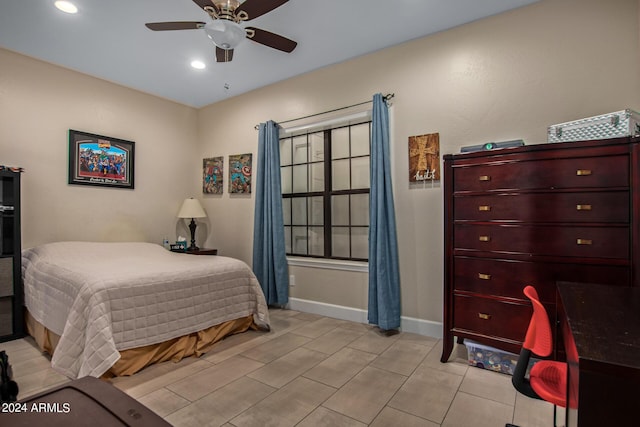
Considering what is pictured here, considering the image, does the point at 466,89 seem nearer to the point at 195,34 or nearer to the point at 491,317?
the point at 491,317

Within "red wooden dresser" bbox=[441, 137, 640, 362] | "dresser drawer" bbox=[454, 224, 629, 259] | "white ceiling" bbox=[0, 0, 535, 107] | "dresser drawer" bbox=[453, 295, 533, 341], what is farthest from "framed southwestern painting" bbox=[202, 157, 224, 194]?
"dresser drawer" bbox=[453, 295, 533, 341]

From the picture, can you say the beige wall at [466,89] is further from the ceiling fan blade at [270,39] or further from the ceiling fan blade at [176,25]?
the ceiling fan blade at [176,25]

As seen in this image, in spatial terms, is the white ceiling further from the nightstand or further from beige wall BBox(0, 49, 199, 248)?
the nightstand

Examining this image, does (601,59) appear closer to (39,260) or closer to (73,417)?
(73,417)

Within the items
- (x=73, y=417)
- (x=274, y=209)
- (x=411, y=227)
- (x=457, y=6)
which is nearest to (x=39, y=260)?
(x=274, y=209)

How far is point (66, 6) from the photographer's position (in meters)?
2.49

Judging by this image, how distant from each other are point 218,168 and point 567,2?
400cm

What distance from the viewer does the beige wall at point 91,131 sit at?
3.26 meters

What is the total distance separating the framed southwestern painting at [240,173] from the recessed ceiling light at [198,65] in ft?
3.72

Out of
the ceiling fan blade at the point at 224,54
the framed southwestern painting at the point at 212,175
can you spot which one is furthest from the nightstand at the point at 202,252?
the ceiling fan blade at the point at 224,54

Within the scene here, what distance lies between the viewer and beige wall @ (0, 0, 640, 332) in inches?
93.3

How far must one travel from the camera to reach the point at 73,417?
23.8 inches

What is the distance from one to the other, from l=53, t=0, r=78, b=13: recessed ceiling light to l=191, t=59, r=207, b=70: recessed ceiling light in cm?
105

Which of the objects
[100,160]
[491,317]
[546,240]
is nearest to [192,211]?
[100,160]
